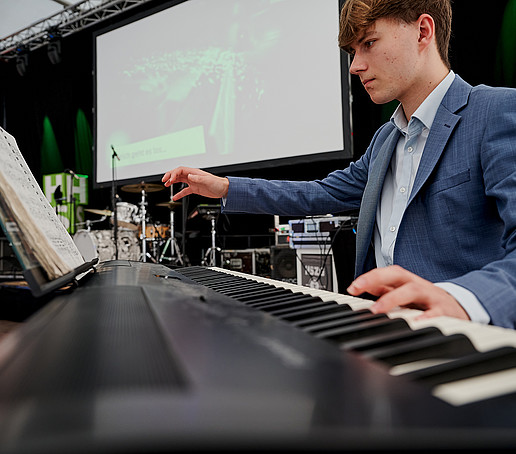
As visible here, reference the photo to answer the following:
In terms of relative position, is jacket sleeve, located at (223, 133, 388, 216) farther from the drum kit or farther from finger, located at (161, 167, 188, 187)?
the drum kit

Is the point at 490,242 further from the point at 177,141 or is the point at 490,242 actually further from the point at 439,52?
the point at 177,141

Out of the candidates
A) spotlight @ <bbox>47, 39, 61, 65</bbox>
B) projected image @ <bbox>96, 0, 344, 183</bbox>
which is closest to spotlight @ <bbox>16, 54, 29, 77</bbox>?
spotlight @ <bbox>47, 39, 61, 65</bbox>

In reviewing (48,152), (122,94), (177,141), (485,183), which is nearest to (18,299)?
(485,183)

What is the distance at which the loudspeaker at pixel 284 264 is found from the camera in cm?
336

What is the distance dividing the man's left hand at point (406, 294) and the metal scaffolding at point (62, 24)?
6.08m

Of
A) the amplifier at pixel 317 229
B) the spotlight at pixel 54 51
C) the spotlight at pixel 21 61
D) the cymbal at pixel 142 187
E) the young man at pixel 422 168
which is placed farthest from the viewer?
the spotlight at pixel 21 61

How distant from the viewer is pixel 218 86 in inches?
163

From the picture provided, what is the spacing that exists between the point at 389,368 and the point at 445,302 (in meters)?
0.21

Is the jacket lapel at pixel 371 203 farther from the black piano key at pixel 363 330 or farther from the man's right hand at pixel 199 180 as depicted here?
the black piano key at pixel 363 330

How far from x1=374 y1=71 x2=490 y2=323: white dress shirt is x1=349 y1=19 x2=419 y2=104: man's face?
0.24ft

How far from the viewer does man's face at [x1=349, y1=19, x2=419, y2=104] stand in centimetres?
104

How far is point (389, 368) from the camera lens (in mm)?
279

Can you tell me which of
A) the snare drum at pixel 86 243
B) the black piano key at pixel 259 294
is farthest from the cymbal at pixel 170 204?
the black piano key at pixel 259 294

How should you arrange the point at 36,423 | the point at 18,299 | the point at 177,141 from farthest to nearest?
the point at 177,141 → the point at 18,299 → the point at 36,423
